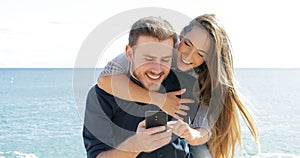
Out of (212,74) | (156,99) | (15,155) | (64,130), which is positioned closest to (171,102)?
(156,99)

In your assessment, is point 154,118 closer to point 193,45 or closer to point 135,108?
point 135,108

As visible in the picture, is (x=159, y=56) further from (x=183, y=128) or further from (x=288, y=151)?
(x=288, y=151)

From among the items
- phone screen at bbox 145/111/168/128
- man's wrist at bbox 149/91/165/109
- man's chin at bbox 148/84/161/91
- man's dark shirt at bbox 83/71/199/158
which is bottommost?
man's dark shirt at bbox 83/71/199/158

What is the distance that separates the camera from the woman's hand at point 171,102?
183cm

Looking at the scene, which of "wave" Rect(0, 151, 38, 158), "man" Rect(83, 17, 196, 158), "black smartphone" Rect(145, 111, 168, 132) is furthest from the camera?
"wave" Rect(0, 151, 38, 158)

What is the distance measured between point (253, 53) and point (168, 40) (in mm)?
23969

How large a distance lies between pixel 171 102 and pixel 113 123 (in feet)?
0.87

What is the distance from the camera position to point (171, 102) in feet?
6.10

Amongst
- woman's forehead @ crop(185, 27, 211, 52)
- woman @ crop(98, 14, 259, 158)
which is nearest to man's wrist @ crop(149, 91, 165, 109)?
woman @ crop(98, 14, 259, 158)

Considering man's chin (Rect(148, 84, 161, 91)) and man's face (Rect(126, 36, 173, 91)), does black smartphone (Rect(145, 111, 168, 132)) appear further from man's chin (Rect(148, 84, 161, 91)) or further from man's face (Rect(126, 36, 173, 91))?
man's chin (Rect(148, 84, 161, 91))

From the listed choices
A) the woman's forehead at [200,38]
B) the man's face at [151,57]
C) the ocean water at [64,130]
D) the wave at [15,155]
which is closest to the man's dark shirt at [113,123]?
the man's face at [151,57]

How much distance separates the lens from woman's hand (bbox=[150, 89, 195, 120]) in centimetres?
183

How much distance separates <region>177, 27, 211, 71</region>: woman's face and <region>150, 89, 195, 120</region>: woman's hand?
0.64 feet

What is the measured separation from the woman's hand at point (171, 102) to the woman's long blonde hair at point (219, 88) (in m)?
0.21
